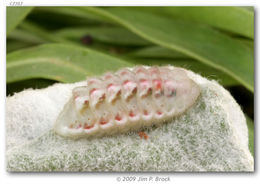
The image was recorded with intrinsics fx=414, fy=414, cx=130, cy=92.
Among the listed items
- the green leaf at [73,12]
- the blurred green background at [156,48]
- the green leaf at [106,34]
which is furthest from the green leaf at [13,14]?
the green leaf at [106,34]

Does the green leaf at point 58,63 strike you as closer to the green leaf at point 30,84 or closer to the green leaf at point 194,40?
the green leaf at point 30,84

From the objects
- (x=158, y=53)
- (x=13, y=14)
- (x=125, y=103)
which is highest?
(x=13, y=14)

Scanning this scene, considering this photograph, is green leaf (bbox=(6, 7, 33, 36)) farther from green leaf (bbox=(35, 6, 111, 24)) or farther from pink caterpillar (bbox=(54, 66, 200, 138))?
pink caterpillar (bbox=(54, 66, 200, 138))

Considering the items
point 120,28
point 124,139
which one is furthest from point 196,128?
point 120,28

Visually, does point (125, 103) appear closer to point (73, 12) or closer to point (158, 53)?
point (158, 53)

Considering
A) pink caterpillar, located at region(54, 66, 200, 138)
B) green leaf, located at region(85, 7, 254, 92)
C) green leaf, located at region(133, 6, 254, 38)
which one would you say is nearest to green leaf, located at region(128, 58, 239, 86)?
green leaf, located at region(85, 7, 254, 92)

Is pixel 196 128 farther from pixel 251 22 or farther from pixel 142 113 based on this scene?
Answer: pixel 251 22

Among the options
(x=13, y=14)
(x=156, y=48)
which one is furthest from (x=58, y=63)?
(x=156, y=48)
